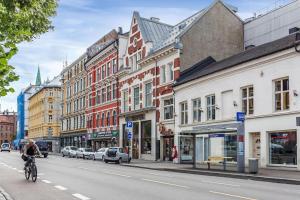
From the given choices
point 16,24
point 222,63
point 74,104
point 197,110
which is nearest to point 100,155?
point 197,110

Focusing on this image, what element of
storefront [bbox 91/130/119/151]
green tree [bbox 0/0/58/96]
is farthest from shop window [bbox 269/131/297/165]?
storefront [bbox 91/130/119/151]

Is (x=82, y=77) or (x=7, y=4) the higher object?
(x=82, y=77)

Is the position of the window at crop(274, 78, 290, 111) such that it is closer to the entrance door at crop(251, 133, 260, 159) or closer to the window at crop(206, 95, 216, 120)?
the entrance door at crop(251, 133, 260, 159)

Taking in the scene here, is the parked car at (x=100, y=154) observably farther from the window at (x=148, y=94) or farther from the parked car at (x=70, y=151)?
the parked car at (x=70, y=151)

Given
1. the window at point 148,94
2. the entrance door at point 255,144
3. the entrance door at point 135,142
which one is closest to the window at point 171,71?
the window at point 148,94

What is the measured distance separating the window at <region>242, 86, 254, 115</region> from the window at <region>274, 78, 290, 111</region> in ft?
7.90

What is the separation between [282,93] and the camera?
27812 millimetres

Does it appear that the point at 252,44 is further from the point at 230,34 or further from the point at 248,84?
the point at 248,84

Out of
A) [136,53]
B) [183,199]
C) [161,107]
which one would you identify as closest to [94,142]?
[136,53]

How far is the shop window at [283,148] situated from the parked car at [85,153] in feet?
89.6

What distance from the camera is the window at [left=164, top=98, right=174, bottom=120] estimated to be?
141 ft

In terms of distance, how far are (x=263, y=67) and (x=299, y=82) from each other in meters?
3.34

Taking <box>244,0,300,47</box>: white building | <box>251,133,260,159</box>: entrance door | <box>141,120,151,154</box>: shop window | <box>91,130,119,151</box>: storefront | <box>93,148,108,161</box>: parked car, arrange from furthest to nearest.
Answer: <box>91,130,119,151</box>: storefront, <box>93,148,108,161</box>: parked car, <box>141,120,151,154</box>: shop window, <box>244,0,300,47</box>: white building, <box>251,133,260,159</box>: entrance door

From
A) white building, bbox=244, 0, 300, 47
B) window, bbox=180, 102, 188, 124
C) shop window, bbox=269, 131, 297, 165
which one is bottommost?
shop window, bbox=269, 131, 297, 165
